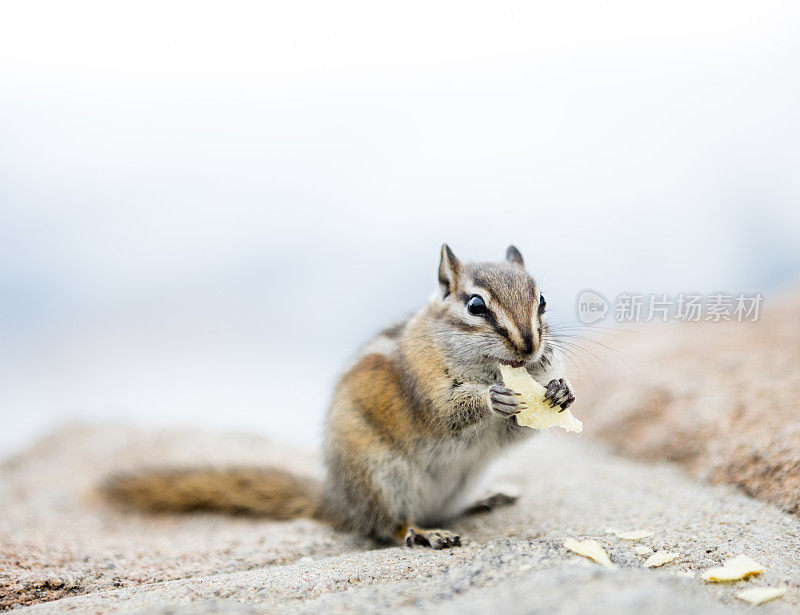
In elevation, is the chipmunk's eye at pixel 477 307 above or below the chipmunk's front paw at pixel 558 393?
above

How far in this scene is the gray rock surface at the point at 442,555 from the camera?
1.79m

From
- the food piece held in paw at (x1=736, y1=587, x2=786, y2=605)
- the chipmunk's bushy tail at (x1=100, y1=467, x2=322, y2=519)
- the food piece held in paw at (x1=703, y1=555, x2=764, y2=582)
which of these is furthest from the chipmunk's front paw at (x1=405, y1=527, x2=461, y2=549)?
the food piece held in paw at (x1=736, y1=587, x2=786, y2=605)

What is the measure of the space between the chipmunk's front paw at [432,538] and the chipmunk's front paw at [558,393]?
0.71 meters

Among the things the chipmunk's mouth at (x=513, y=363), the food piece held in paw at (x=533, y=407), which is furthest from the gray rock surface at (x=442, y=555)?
the chipmunk's mouth at (x=513, y=363)

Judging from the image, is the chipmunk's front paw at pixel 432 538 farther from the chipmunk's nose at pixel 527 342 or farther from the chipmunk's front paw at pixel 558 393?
the chipmunk's nose at pixel 527 342

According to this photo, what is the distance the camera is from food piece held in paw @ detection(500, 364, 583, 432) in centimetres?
260

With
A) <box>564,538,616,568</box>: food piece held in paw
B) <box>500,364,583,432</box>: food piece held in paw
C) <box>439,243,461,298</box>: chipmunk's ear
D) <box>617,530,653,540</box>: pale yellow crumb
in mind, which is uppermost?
<box>439,243,461,298</box>: chipmunk's ear

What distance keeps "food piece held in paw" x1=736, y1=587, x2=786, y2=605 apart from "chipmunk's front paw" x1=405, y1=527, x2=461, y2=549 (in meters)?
1.13

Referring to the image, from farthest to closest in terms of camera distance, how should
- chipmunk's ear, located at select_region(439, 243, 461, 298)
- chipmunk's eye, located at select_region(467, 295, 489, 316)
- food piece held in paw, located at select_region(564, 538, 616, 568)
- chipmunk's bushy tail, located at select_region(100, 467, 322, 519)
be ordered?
chipmunk's bushy tail, located at select_region(100, 467, 322, 519) < chipmunk's ear, located at select_region(439, 243, 461, 298) < chipmunk's eye, located at select_region(467, 295, 489, 316) < food piece held in paw, located at select_region(564, 538, 616, 568)

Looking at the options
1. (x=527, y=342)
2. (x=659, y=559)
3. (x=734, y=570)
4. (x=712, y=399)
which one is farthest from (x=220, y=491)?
(x=712, y=399)

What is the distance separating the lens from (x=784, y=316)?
534 cm

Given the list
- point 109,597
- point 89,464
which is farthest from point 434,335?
point 89,464

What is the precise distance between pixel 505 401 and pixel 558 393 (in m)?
0.24

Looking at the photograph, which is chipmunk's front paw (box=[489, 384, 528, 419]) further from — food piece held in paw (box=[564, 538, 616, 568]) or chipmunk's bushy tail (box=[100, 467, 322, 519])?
chipmunk's bushy tail (box=[100, 467, 322, 519])
